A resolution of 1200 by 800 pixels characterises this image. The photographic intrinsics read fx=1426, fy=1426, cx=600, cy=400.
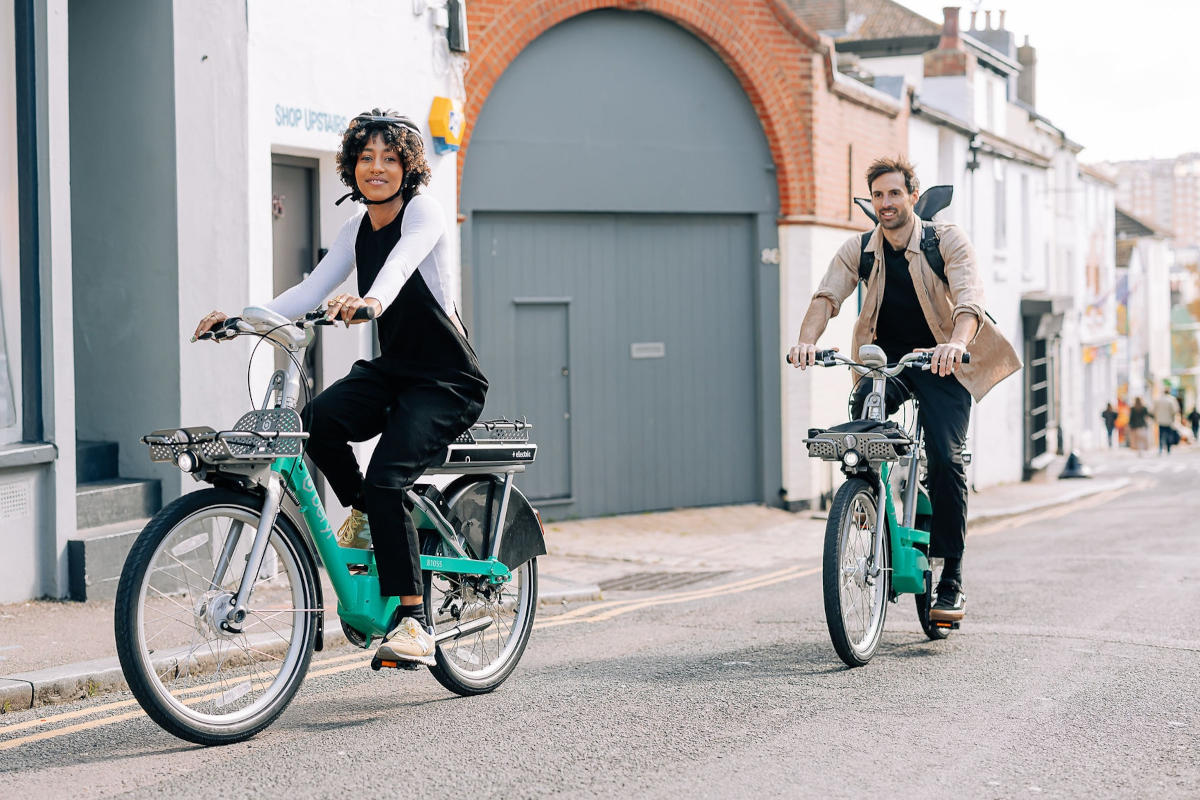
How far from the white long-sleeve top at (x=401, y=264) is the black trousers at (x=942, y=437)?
220 cm

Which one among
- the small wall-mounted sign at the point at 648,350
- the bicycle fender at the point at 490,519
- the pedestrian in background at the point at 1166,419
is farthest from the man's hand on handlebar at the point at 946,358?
the pedestrian in background at the point at 1166,419

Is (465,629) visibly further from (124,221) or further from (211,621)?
(124,221)

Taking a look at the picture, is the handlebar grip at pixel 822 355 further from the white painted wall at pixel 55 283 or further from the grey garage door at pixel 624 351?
the grey garage door at pixel 624 351

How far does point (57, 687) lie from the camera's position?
18.1 ft

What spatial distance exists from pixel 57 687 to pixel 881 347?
3773 millimetres

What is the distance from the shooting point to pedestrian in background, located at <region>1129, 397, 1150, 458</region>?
128 feet

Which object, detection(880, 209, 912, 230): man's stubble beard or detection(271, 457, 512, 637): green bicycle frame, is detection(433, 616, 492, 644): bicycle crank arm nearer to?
detection(271, 457, 512, 637): green bicycle frame

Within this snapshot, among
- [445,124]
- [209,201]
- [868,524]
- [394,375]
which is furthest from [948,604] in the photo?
[445,124]

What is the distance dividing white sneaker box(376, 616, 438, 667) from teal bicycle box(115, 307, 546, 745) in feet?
0.22

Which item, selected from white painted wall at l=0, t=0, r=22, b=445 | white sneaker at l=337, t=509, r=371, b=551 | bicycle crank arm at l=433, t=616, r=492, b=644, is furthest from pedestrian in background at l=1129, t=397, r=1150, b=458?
white sneaker at l=337, t=509, r=371, b=551

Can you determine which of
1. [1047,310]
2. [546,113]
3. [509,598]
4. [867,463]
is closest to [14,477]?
[509,598]

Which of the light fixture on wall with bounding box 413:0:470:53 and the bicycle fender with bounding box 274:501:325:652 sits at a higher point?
the light fixture on wall with bounding box 413:0:470:53

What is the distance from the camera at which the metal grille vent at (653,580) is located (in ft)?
31.0

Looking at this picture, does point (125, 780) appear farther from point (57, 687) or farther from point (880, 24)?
point (880, 24)
